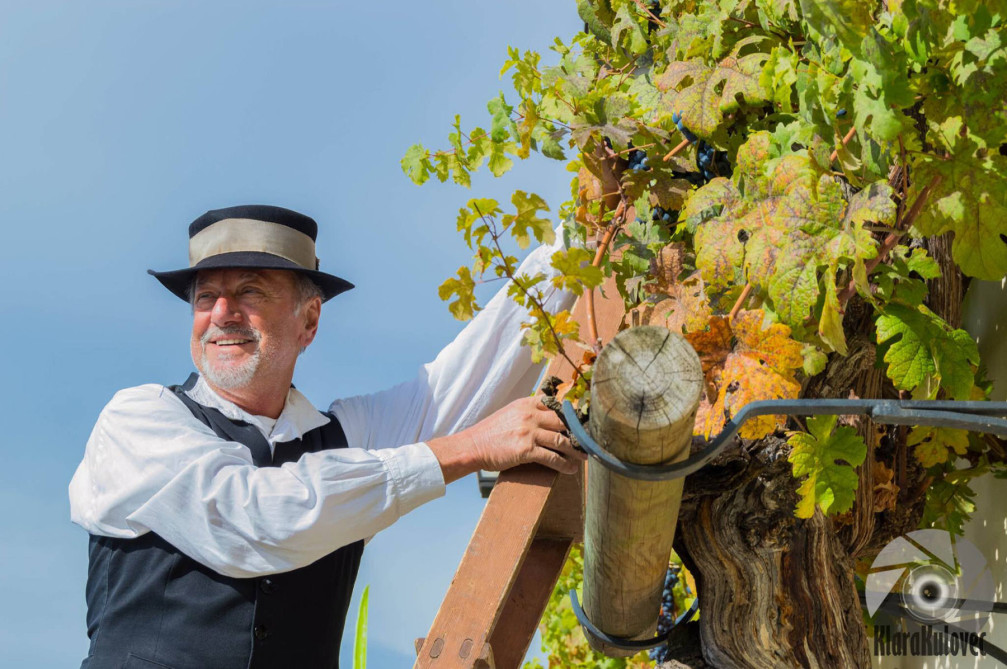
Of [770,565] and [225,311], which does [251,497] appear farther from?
[770,565]

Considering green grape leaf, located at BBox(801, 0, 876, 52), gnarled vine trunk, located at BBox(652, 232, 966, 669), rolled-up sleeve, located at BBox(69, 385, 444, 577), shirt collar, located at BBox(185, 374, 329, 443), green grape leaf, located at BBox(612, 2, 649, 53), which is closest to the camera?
green grape leaf, located at BBox(801, 0, 876, 52)

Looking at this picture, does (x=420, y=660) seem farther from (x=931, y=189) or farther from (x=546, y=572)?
(x=931, y=189)

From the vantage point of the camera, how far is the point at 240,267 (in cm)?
287

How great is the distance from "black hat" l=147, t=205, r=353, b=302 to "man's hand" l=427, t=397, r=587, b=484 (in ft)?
3.07

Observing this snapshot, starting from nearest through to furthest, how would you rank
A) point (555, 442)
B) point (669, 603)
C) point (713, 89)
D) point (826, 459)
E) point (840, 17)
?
point (840, 17) → point (826, 459) → point (713, 89) → point (555, 442) → point (669, 603)

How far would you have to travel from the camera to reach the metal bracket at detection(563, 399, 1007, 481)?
1.38m

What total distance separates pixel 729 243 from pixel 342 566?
1.49m

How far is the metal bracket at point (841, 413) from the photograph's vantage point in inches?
54.4

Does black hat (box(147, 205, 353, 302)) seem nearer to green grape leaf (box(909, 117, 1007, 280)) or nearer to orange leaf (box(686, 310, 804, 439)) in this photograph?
orange leaf (box(686, 310, 804, 439))

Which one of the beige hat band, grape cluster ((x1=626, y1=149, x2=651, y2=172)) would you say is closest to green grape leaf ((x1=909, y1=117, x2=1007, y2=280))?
grape cluster ((x1=626, y1=149, x2=651, y2=172))

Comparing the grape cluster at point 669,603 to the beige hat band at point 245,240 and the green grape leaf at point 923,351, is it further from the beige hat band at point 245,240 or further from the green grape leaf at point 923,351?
the beige hat band at point 245,240

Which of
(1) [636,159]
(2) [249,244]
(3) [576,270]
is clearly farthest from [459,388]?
(3) [576,270]

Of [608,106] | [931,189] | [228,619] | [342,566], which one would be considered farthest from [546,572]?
[931,189]

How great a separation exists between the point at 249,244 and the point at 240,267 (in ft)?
0.33
